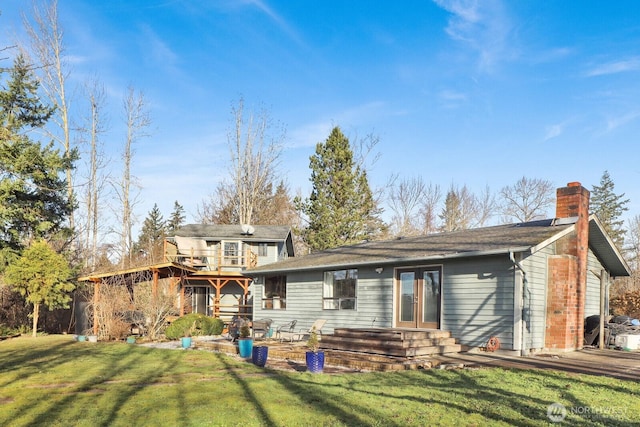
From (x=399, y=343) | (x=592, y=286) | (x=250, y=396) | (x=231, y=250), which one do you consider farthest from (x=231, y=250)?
(x=250, y=396)

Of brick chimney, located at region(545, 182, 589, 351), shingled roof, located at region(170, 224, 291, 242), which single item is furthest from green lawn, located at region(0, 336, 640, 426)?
shingled roof, located at region(170, 224, 291, 242)

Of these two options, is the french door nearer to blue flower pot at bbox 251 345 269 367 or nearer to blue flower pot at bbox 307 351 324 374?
blue flower pot at bbox 307 351 324 374

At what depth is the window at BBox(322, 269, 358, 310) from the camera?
1584cm

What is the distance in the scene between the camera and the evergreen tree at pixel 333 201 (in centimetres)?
3247

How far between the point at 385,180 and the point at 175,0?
2661cm

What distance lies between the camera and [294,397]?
714cm

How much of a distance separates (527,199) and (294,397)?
40699 millimetres

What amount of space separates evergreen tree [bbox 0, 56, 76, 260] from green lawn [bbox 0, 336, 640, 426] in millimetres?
11736

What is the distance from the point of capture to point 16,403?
686 centimetres

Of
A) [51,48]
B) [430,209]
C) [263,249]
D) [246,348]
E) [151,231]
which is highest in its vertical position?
[51,48]

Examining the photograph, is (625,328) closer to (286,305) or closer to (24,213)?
(286,305)

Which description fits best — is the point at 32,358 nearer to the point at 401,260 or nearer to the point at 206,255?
the point at 401,260

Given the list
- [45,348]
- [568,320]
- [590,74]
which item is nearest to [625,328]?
[568,320]

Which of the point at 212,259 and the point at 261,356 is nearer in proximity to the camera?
the point at 261,356
